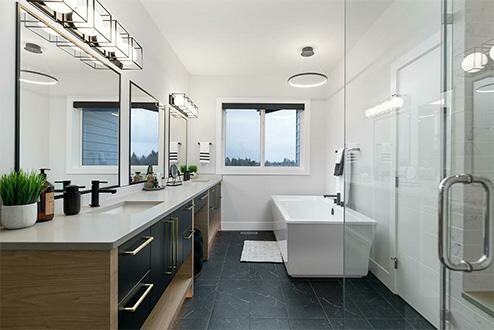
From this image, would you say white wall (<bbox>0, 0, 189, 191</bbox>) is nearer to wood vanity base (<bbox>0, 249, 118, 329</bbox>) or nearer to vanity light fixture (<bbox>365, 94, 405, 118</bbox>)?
wood vanity base (<bbox>0, 249, 118, 329</bbox>)

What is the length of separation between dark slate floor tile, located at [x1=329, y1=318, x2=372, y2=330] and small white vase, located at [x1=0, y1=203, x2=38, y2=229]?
202 centimetres

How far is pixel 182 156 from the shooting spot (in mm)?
4480

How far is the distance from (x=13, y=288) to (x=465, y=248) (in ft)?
7.17

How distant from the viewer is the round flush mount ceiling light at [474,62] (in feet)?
5.21

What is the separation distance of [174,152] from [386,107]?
2.71m

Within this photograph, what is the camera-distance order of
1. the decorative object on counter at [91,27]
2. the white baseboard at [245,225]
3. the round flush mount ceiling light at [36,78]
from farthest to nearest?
the white baseboard at [245,225], the decorative object on counter at [91,27], the round flush mount ceiling light at [36,78]

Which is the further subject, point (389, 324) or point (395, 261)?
point (395, 261)

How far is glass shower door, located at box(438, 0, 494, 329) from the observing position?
155cm

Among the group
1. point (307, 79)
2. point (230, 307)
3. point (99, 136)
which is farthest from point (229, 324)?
point (307, 79)

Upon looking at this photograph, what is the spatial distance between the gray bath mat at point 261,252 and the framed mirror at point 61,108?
197 centimetres

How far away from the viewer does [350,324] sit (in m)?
2.13

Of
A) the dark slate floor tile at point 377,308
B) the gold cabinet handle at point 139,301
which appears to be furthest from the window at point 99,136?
the dark slate floor tile at point 377,308

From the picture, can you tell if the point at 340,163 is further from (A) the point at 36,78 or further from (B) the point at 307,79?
(A) the point at 36,78

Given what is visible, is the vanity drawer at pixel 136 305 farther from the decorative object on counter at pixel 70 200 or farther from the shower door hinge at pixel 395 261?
the shower door hinge at pixel 395 261
